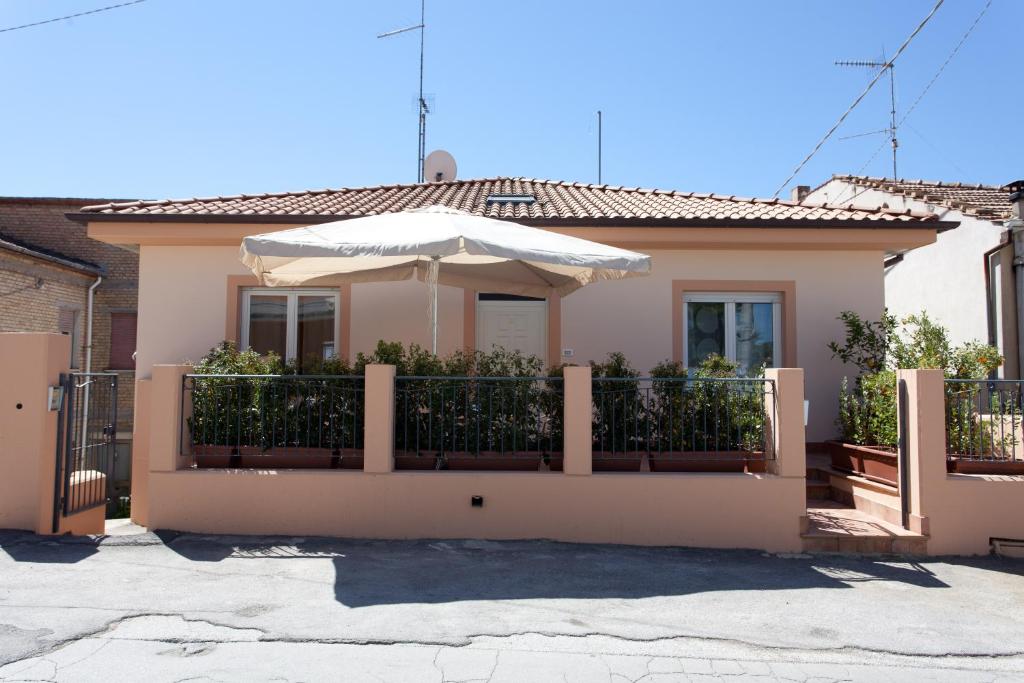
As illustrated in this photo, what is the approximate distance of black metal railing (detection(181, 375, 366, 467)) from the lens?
652cm

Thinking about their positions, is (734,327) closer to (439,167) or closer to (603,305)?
(603,305)

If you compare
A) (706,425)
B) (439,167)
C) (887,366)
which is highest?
(439,167)

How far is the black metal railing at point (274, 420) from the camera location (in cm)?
652

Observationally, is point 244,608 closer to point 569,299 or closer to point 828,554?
point 828,554

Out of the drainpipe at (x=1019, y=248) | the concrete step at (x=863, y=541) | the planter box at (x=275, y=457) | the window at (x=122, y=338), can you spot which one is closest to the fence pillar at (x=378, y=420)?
the planter box at (x=275, y=457)

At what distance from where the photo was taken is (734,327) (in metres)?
9.15

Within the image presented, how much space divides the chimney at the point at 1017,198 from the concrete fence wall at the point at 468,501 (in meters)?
6.32

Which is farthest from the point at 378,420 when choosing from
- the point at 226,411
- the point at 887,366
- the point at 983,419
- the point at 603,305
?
the point at 887,366

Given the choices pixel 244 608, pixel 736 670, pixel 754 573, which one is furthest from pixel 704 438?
pixel 244 608

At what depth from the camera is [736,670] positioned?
3896 millimetres

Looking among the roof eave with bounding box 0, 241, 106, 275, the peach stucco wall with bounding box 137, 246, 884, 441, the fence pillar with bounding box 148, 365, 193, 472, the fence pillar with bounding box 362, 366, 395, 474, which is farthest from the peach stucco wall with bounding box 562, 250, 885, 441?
the roof eave with bounding box 0, 241, 106, 275

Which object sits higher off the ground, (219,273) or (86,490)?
(219,273)

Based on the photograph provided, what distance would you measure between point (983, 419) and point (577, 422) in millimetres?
3663

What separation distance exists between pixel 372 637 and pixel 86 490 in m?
3.96
